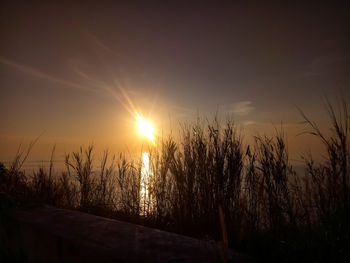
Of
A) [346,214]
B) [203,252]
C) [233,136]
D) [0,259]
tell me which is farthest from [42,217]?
[346,214]

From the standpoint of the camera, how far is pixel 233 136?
93.7 inches

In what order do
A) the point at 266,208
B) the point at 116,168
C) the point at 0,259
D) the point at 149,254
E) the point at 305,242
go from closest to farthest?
the point at 149,254 → the point at 305,242 → the point at 0,259 → the point at 266,208 → the point at 116,168

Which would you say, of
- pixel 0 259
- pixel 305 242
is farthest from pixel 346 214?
pixel 0 259

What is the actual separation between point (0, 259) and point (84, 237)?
834mm

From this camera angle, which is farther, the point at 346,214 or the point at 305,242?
the point at 346,214

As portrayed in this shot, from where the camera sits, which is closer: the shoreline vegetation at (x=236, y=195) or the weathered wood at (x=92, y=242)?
the weathered wood at (x=92, y=242)

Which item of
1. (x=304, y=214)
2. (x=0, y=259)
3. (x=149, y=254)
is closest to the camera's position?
(x=149, y=254)

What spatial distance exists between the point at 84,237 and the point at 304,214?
1.97 meters

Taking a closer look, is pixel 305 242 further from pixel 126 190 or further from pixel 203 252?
pixel 126 190

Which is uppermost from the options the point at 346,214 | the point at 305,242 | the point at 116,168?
the point at 116,168

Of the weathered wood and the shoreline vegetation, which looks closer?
the weathered wood

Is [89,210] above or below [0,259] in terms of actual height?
above

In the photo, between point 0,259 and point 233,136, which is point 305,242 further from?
point 0,259

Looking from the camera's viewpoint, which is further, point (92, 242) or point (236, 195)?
point (236, 195)
